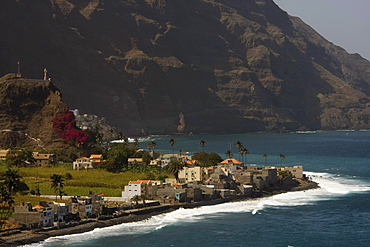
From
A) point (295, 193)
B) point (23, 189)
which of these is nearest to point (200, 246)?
point (23, 189)

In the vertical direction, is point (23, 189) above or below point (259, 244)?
above

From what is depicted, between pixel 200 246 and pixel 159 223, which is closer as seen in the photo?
pixel 200 246

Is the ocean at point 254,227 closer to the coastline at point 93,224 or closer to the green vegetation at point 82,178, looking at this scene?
the coastline at point 93,224

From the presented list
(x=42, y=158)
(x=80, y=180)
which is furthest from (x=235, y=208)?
(x=42, y=158)

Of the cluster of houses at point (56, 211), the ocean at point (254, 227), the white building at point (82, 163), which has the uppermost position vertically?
the white building at point (82, 163)

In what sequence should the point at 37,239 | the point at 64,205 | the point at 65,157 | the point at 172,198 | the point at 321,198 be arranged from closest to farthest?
the point at 37,239, the point at 64,205, the point at 172,198, the point at 321,198, the point at 65,157

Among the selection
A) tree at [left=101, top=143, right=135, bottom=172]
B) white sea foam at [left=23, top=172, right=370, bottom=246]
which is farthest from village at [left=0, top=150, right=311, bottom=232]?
tree at [left=101, top=143, right=135, bottom=172]

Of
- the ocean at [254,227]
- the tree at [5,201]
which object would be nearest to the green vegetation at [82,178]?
the tree at [5,201]

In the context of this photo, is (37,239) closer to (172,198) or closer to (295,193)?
(172,198)

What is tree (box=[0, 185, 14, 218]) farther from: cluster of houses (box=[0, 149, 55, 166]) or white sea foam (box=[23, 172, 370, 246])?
cluster of houses (box=[0, 149, 55, 166])

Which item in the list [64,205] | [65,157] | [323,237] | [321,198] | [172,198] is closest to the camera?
[323,237]
